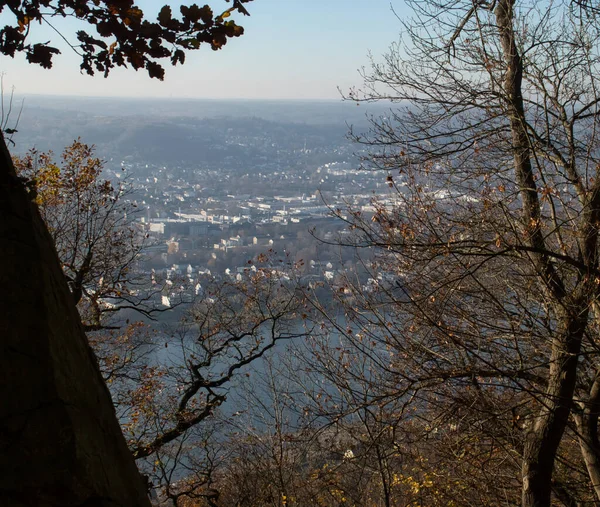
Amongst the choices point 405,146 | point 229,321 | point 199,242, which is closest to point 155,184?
point 199,242

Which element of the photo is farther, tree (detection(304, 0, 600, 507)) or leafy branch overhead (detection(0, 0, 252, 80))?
tree (detection(304, 0, 600, 507))

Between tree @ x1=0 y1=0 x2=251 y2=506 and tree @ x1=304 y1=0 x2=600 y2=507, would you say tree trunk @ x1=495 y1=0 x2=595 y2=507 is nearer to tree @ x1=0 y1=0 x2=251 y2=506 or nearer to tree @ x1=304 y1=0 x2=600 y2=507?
tree @ x1=304 y1=0 x2=600 y2=507

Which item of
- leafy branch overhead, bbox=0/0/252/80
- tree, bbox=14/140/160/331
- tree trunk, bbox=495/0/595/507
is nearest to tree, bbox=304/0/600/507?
tree trunk, bbox=495/0/595/507

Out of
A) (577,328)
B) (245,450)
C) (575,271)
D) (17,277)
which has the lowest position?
(245,450)

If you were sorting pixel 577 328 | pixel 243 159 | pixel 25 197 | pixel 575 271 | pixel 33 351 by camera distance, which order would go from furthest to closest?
pixel 243 159
pixel 575 271
pixel 577 328
pixel 25 197
pixel 33 351

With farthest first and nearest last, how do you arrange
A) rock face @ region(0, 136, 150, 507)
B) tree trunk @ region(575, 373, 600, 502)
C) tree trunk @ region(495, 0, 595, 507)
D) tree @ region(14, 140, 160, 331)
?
tree @ region(14, 140, 160, 331) < tree trunk @ region(575, 373, 600, 502) < tree trunk @ region(495, 0, 595, 507) < rock face @ region(0, 136, 150, 507)

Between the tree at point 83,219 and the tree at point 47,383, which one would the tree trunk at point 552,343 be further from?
the tree at point 83,219

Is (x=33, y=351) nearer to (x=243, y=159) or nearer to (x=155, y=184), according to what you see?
(x=155, y=184)
